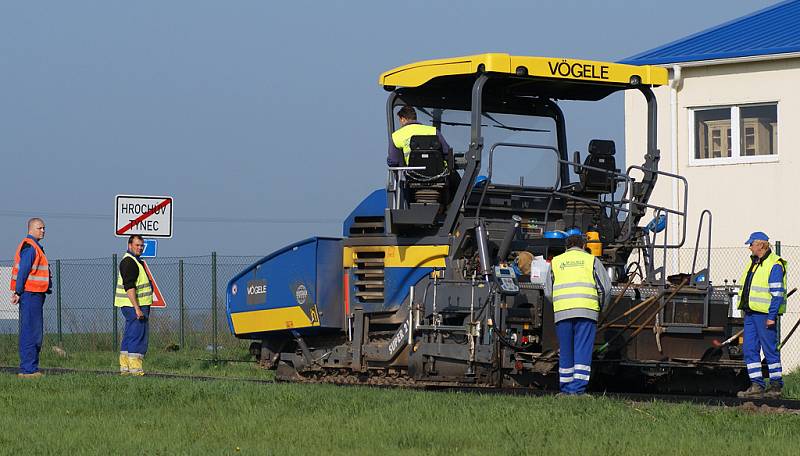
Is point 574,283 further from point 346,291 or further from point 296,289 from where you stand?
point 296,289

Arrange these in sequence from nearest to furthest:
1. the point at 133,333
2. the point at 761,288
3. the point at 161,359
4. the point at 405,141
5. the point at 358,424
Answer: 1. the point at 358,424
2. the point at 761,288
3. the point at 405,141
4. the point at 133,333
5. the point at 161,359

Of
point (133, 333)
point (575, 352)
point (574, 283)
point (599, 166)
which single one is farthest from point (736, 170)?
point (575, 352)

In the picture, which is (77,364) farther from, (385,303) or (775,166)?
(775,166)

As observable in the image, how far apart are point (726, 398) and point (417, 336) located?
3.10 meters

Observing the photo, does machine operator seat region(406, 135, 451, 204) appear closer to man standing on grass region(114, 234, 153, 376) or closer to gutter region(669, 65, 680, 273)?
man standing on grass region(114, 234, 153, 376)

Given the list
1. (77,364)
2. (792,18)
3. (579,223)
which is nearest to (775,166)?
(792,18)

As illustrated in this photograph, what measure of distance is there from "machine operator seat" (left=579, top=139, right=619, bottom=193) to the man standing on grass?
5.34 metres

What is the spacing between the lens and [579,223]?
15.4 m

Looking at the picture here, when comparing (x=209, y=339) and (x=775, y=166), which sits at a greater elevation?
(x=775, y=166)

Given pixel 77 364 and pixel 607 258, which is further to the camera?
pixel 77 364

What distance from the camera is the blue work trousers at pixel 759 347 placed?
558 inches

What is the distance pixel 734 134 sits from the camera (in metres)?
25.3

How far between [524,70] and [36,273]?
5.88 m

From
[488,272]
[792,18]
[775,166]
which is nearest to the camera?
[488,272]
